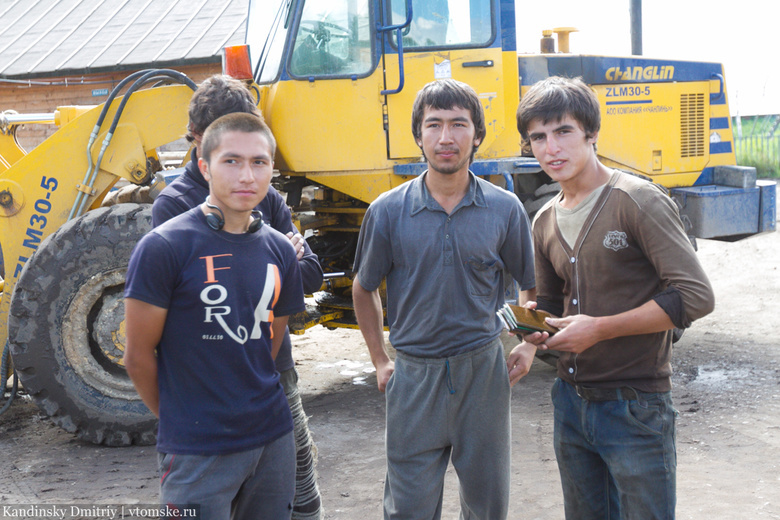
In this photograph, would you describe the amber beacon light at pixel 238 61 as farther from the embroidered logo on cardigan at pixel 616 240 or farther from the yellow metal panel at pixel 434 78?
the embroidered logo on cardigan at pixel 616 240

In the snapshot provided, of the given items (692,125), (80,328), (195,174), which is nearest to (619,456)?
(195,174)

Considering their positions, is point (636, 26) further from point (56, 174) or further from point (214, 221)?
point (214, 221)

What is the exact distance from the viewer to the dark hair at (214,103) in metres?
2.81

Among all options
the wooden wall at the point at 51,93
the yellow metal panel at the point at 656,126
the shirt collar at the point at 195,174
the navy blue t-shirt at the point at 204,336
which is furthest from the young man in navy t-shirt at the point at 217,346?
the wooden wall at the point at 51,93

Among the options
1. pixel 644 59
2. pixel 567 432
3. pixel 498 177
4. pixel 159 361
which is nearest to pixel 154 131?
pixel 498 177

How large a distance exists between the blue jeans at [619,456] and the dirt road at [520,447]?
1.18 metres

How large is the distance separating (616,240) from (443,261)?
0.57 metres

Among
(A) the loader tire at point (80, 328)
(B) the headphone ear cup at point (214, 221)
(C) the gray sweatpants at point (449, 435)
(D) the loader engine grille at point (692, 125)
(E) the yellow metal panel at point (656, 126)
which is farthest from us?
(D) the loader engine grille at point (692, 125)

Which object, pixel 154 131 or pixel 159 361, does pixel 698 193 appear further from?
pixel 159 361

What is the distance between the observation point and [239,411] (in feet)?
6.90

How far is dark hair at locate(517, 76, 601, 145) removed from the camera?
232 cm

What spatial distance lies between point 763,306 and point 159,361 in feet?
25.0

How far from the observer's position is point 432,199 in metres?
2.52

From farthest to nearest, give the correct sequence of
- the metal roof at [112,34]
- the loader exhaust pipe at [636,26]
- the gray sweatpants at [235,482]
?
the metal roof at [112,34]
the loader exhaust pipe at [636,26]
the gray sweatpants at [235,482]
